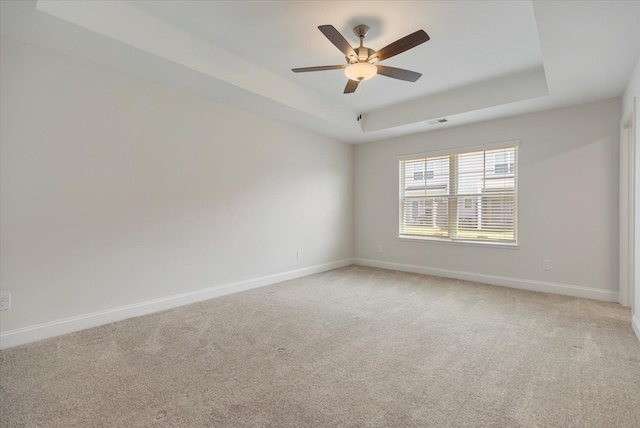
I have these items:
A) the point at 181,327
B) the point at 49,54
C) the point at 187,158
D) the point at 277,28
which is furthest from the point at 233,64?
the point at 181,327

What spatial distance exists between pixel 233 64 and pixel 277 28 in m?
0.73

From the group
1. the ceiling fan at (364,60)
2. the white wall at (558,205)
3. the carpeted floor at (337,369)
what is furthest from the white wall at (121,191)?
the white wall at (558,205)

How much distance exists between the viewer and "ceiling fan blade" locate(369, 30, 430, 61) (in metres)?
2.27

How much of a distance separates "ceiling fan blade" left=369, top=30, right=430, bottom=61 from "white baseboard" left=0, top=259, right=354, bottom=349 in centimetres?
315

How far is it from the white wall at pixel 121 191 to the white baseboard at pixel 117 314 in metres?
0.05

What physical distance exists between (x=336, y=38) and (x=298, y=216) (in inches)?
118

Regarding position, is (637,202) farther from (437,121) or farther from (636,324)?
(437,121)

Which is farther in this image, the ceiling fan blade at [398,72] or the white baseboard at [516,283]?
the white baseboard at [516,283]

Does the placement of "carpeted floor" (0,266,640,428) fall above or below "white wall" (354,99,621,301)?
→ below

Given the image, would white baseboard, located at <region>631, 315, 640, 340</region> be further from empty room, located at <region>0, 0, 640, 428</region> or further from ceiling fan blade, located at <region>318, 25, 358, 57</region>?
ceiling fan blade, located at <region>318, 25, 358, 57</region>

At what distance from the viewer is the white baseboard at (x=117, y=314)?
249cm

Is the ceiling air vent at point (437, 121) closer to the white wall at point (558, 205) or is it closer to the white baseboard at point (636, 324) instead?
the white wall at point (558, 205)

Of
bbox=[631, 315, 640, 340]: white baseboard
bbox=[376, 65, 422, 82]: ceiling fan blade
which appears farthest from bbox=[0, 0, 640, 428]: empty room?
bbox=[376, 65, 422, 82]: ceiling fan blade

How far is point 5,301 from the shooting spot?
2441 millimetres
